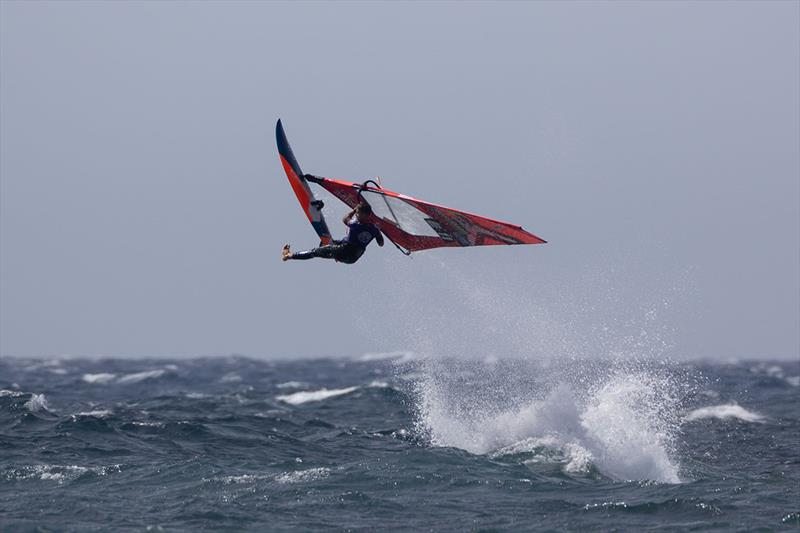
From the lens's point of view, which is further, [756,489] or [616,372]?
[616,372]

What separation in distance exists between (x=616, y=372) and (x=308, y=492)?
9609mm

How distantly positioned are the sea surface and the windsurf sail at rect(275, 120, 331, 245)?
4421mm

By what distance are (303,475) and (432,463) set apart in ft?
8.01

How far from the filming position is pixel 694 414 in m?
27.7

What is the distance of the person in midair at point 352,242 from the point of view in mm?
18625

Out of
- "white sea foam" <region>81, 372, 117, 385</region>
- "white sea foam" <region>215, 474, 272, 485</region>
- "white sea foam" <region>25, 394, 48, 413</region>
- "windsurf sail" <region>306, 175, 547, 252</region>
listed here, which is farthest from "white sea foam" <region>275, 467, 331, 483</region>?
"white sea foam" <region>81, 372, 117, 385</region>

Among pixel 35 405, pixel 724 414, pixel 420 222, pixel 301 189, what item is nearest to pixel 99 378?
pixel 35 405

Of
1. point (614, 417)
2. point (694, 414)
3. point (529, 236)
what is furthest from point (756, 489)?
point (694, 414)

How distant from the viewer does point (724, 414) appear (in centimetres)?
2762

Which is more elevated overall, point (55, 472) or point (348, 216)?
point (348, 216)

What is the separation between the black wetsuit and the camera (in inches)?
733

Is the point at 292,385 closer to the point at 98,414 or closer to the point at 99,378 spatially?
the point at 99,378

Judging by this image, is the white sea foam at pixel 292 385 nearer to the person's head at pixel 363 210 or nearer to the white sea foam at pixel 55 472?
the white sea foam at pixel 55 472

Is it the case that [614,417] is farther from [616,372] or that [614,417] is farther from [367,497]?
[367,497]
